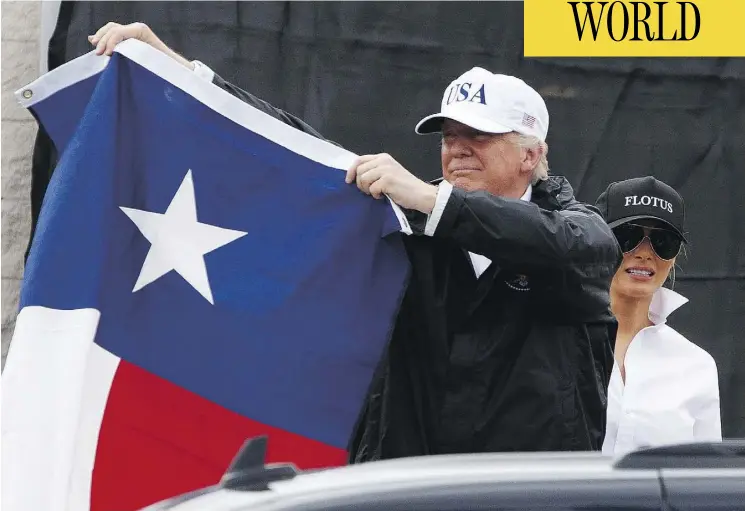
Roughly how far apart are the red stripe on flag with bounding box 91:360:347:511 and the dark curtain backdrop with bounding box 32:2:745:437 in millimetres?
2053

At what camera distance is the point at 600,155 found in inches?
219

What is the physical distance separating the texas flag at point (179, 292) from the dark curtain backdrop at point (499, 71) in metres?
1.73

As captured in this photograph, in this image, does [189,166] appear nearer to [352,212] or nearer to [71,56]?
[352,212]

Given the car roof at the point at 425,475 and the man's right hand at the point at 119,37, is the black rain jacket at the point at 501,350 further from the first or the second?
the car roof at the point at 425,475

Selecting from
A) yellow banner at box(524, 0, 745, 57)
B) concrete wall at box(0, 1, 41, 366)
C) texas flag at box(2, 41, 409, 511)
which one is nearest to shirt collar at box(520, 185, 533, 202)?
texas flag at box(2, 41, 409, 511)

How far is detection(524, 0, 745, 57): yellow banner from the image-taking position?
553 cm

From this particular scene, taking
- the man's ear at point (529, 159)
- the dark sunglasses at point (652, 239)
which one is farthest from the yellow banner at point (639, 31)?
the man's ear at point (529, 159)

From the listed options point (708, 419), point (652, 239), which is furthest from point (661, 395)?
point (652, 239)

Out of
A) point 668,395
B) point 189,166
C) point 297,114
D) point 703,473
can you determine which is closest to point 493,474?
point 703,473

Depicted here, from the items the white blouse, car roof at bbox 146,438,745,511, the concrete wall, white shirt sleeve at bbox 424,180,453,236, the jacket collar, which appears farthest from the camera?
the concrete wall

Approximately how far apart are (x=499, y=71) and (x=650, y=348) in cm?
160

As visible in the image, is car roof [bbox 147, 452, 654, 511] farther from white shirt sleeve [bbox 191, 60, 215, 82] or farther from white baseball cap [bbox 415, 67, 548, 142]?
white shirt sleeve [bbox 191, 60, 215, 82]

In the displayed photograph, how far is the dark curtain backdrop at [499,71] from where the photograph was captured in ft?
17.8

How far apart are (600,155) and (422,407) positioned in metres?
2.35
